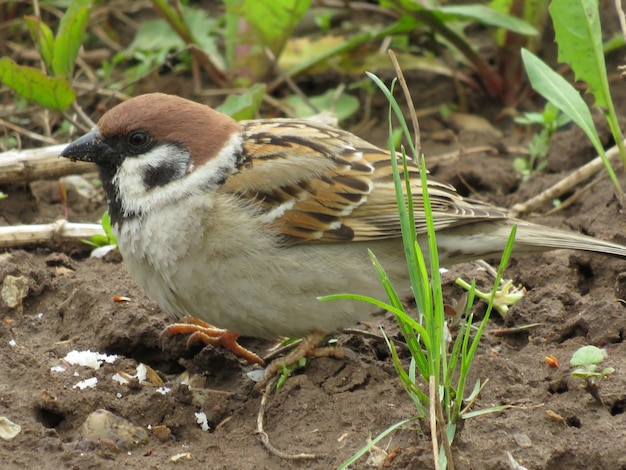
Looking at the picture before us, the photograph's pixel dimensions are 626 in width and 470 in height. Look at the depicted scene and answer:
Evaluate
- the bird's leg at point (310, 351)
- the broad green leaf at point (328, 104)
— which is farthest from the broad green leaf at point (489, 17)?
the bird's leg at point (310, 351)

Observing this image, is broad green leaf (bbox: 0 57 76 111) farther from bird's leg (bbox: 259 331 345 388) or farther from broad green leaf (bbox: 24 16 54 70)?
bird's leg (bbox: 259 331 345 388)

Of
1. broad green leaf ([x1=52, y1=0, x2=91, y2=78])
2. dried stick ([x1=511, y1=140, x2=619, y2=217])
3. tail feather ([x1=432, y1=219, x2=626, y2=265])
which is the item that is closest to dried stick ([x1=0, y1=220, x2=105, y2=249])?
broad green leaf ([x1=52, y1=0, x2=91, y2=78])

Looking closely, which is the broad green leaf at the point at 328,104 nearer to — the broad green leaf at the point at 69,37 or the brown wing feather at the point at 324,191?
the broad green leaf at the point at 69,37

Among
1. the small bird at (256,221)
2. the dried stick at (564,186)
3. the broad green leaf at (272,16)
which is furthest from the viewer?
the broad green leaf at (272,16)

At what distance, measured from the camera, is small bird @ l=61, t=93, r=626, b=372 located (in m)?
3.16

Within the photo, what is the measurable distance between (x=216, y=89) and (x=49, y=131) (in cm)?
110

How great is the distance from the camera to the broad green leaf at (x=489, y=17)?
4.93 meters

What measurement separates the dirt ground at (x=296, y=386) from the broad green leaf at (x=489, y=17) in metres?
1.16

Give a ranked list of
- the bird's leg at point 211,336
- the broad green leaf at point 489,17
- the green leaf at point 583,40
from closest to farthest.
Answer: the bird's leg at point 211,336, the green leaf at point 583,40, the broad green leaf at point 489,17

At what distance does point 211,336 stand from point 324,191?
0.65 m

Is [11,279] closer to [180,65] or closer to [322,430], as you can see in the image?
[322,430]

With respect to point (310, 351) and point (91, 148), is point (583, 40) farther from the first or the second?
point (91, 148)

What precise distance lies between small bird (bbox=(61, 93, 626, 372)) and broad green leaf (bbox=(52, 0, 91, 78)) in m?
1.17

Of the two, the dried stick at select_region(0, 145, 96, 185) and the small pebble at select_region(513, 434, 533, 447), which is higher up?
the dried stick at select_region(0, 145, 96, 185)
